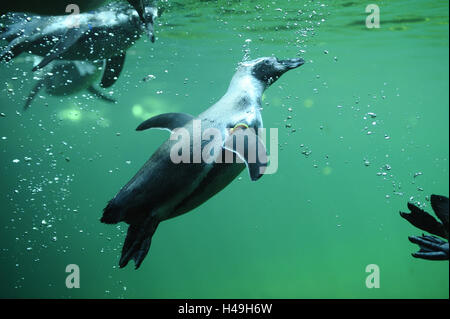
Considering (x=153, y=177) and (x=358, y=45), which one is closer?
(x=153, y=177)

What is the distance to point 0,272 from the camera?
1049 inches

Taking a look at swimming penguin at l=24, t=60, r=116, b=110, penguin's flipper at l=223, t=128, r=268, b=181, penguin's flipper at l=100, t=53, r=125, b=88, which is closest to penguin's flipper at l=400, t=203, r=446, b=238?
penguin's flipper at l=223, t=128, r=268, b=181

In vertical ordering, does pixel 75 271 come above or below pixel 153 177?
below

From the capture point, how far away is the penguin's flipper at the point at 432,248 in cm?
258

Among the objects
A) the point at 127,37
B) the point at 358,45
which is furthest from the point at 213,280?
the point at 127,37

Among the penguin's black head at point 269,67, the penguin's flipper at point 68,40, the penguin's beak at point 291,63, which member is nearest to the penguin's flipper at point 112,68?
the penguin's flipper at point 68,40

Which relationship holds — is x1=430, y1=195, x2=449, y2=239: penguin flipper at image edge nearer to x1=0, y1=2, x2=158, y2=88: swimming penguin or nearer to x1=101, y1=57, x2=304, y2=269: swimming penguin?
x1=101, y1=57, x2=304, y2=269: swimming penguin

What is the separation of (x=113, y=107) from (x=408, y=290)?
2622cm

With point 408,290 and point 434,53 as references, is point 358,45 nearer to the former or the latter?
point 434,53

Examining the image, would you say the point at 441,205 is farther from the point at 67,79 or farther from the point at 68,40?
the point at 67,79

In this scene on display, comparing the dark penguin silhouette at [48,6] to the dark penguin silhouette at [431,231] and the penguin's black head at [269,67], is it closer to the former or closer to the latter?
the penguin's black head at [269,67]

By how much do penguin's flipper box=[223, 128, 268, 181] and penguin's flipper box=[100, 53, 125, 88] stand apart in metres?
3.08

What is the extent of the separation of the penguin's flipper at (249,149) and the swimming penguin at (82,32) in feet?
9.10

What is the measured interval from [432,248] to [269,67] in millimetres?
2438
